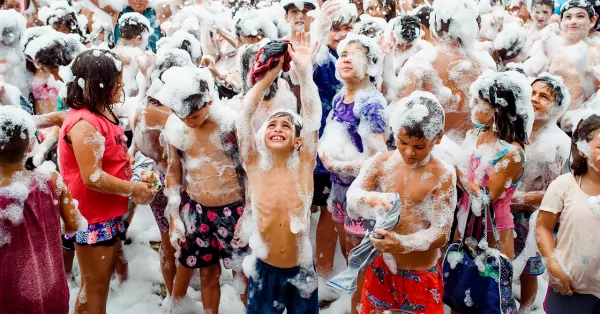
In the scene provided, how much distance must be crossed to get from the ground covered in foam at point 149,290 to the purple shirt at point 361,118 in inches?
37.1

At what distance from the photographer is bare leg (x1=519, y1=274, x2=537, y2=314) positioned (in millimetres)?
3245

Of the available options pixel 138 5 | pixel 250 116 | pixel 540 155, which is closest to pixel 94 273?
pixel 250 116

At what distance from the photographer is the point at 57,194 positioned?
2377 millimetres

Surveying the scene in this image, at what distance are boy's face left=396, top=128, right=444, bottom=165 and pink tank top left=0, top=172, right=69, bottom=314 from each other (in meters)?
1.57

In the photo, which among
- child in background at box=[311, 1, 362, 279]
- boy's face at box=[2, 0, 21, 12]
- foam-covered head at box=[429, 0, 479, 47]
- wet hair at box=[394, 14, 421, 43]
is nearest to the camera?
child in background at box=[311, 1, 362, 279]

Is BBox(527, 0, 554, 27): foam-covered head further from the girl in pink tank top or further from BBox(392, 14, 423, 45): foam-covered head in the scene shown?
the girl in pink tank top

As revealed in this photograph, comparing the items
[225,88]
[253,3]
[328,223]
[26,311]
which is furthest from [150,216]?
[253,3]

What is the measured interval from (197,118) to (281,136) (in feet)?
1.81

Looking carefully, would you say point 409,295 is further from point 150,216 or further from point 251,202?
point 150,216

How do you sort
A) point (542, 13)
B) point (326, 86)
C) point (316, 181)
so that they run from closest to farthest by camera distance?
point (316, 181), point (326, 86), point (542, 13)

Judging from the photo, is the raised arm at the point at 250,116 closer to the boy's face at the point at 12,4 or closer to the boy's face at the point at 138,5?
the boy's face at the point at 138,5

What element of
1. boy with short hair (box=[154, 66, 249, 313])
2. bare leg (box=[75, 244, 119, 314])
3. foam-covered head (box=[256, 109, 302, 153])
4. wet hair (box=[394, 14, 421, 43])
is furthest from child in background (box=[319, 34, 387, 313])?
wet hair (box=[394, 14, 421, 43])

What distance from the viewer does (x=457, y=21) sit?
361cm

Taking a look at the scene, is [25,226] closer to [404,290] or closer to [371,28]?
[404,290]
